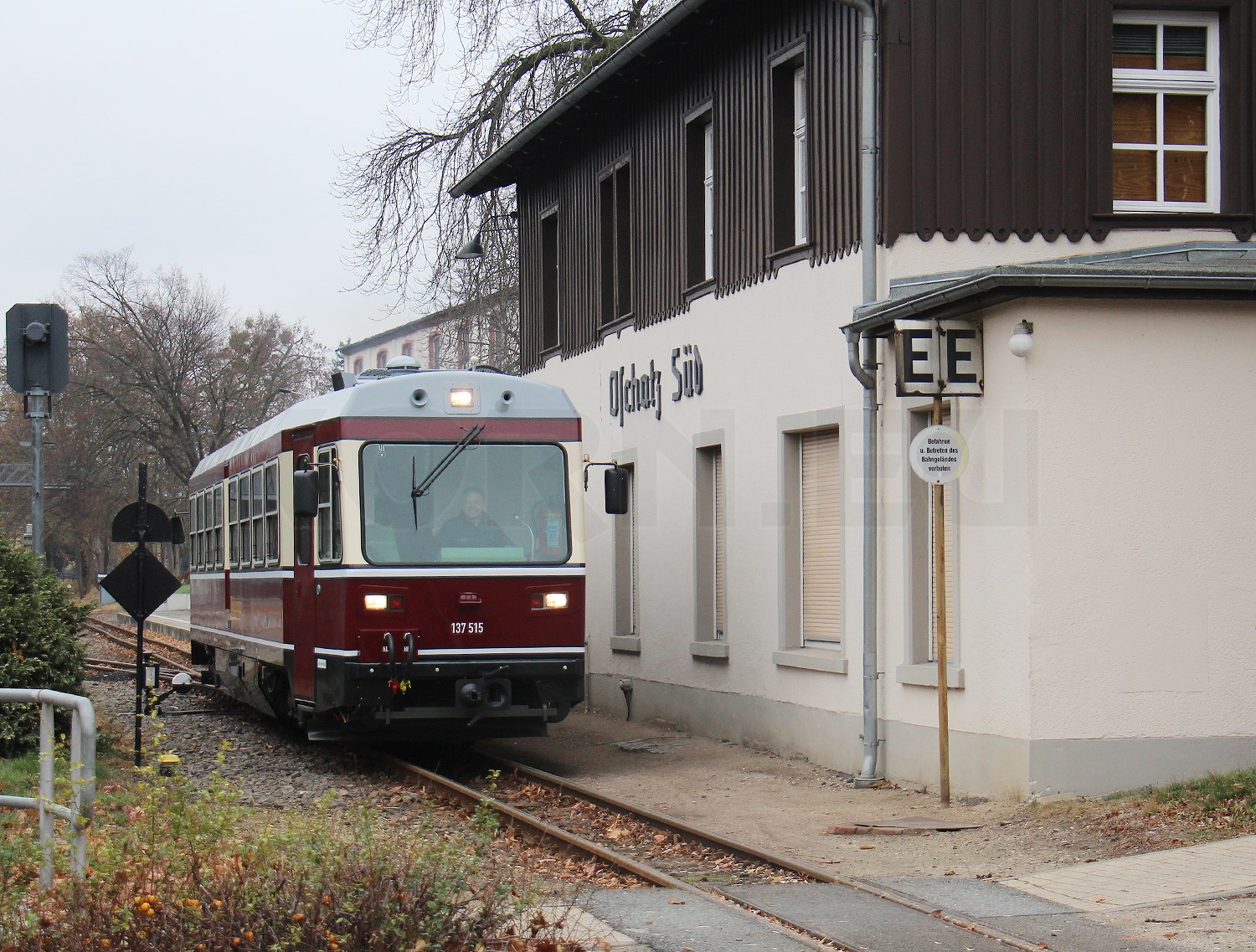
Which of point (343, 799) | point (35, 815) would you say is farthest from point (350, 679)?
point (35, 815)

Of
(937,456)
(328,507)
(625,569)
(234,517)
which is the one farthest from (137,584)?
(625,569)

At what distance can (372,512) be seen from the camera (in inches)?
533

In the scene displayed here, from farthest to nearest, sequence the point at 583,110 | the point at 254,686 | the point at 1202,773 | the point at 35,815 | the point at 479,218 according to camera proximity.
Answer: the point at 479,218 → the point at 583,110 → the point at 254,686 → the point at 1202,773 → the point at 35,815

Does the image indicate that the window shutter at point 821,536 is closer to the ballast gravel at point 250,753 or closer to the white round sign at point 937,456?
the white round sign at point 937,456

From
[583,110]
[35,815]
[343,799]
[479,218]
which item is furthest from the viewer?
[479,218]

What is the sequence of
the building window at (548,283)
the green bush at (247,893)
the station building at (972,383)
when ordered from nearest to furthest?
the green bush at (247,893) → the station building at (972,383) → the building window at (548,283)

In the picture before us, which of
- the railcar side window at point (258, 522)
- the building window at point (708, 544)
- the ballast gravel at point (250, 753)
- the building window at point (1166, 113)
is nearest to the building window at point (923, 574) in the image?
the building window at point (1166, 113)

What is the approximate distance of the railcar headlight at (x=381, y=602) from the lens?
13281 millimetres

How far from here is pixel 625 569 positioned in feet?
66.2

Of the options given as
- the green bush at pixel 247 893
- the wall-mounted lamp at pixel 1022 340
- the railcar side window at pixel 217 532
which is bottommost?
the green bush at pixel 247 893

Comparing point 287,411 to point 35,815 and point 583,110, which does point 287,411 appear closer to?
point 583,110

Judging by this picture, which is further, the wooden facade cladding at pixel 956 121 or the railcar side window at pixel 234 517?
the railcar side window at pixel 234 517

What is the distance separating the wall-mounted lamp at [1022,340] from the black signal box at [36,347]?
6472 mm

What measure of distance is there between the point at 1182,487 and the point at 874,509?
Answer: 8.60ft
